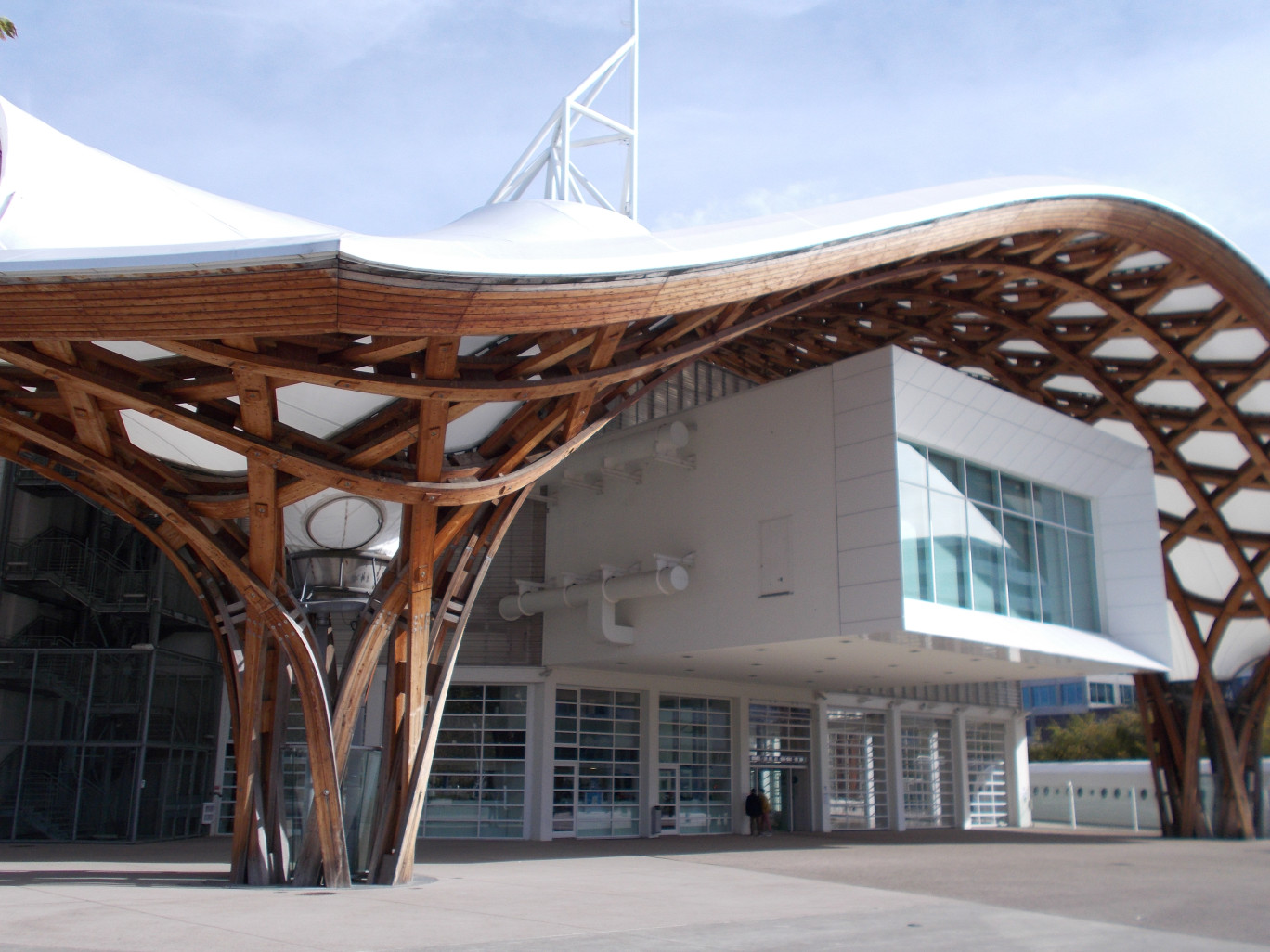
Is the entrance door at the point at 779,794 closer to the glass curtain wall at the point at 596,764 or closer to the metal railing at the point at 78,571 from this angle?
the glass curtain wall at the point at 596,764

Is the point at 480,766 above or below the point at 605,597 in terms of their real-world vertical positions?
A: below

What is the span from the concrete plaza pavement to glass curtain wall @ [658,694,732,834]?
20.5ft

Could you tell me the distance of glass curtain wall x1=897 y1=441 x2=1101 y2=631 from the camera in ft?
68.5

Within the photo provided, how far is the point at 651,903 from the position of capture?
1341 cm

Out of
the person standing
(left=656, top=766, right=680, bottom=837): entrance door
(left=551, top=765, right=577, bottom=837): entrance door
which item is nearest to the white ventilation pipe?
(left=551, top=765, right=577, bottom=837): entrance door

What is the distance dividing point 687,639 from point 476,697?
7.21m

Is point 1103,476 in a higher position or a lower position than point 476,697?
higher

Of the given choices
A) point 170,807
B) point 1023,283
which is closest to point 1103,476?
point 1023,283

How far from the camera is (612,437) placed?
26.0 metres

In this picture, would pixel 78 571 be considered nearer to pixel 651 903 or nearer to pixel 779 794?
pixel 779 794

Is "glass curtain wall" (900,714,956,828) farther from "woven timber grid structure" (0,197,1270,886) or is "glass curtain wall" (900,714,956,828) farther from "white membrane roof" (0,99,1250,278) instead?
"white membrane roof" (0,99,1250,278)

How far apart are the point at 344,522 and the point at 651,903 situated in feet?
25.0

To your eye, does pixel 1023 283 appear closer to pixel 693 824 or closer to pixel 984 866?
pixel 984 866

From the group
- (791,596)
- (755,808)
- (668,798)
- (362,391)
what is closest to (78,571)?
(668,798)
